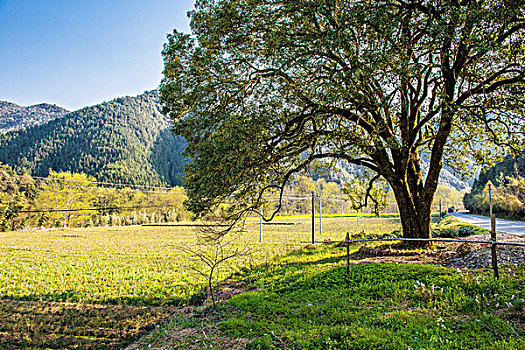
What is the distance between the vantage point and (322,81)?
10.6 m

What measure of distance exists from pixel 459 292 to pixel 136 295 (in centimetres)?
968

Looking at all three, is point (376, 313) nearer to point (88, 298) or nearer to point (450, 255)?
point (450, 255)

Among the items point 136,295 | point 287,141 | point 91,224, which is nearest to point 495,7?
point 287,141

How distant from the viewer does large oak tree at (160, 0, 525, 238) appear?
343 inches

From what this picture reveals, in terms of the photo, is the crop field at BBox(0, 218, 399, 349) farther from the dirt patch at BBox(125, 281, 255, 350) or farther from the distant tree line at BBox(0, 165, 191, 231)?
the distant tree line at BBox(0, 165, 191, 231)

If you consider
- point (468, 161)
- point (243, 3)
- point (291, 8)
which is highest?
point (243, 3)

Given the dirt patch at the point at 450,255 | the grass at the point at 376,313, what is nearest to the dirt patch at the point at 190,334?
the grass at the point at 376,313

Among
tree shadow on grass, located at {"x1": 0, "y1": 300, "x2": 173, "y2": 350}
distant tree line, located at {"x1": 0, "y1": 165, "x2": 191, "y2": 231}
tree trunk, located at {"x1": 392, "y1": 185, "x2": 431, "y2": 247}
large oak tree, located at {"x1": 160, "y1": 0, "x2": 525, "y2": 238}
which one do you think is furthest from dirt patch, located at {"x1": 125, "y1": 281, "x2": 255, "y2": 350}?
distant tree line, located at {"x1": 0, "y1": 165, "x2": 191, "y2": 231}

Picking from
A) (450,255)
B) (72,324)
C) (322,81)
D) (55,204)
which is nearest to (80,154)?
(55,204)

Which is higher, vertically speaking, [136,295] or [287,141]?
[287,141]

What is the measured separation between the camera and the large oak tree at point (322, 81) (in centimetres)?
870

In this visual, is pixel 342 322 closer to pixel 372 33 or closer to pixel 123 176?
pixel 372 33

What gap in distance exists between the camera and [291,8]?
8992mm

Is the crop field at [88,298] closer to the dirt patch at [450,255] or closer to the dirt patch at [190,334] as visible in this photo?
the dirt patch at [190,334]
